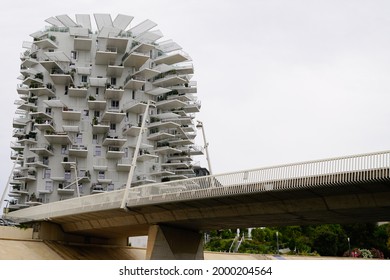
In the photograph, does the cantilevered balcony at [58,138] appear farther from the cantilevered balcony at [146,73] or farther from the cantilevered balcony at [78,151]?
the cantilevered balcony at [146,73]

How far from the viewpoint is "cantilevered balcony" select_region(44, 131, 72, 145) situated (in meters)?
81.6

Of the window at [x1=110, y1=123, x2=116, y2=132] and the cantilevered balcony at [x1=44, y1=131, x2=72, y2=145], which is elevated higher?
A: the window at [x1=110, y1=123, x2=116, y2=132]

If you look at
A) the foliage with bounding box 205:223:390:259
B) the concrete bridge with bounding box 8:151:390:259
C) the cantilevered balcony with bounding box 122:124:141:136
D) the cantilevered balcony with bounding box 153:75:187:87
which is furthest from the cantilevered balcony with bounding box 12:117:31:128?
the concrete bridge with bounding box 8:151:390:259

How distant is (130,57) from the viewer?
85.4 metres

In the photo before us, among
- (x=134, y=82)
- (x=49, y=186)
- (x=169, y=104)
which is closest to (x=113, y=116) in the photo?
(x=134, y=82)

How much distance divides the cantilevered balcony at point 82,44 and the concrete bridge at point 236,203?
39.0m

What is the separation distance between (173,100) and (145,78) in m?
5.76

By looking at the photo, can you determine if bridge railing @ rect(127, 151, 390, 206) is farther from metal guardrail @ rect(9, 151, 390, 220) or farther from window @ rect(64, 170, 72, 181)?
window @ rect(64, 170, 72, 181)

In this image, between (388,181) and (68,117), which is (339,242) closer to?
(68,117)

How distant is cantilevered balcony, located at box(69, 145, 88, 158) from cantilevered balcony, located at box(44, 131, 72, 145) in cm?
123

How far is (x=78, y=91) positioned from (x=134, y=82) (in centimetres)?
857

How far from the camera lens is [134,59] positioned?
86.1 m

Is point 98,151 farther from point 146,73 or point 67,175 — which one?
point 146,73

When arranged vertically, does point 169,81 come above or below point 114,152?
above
